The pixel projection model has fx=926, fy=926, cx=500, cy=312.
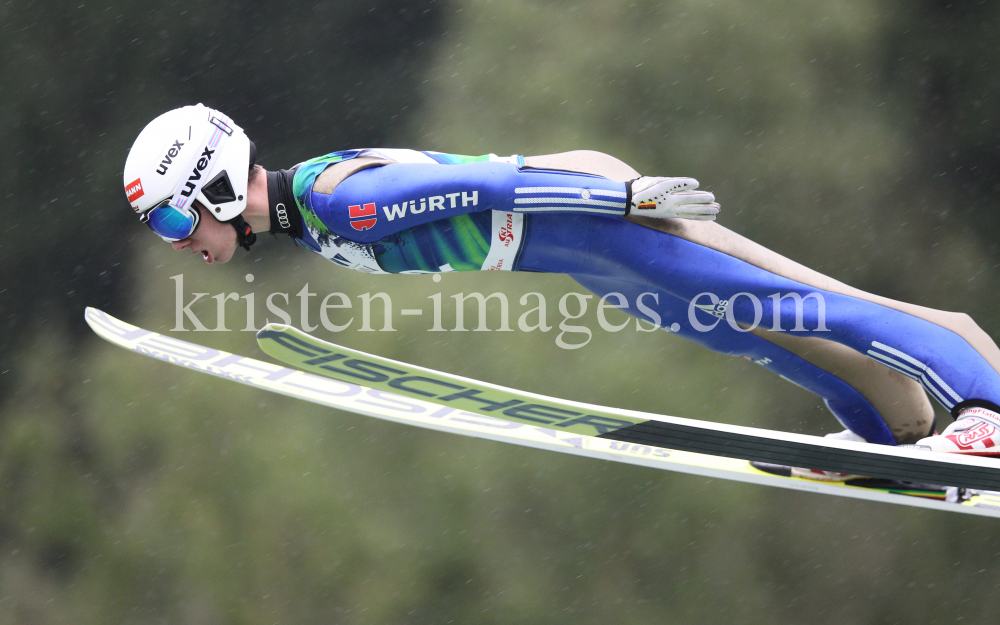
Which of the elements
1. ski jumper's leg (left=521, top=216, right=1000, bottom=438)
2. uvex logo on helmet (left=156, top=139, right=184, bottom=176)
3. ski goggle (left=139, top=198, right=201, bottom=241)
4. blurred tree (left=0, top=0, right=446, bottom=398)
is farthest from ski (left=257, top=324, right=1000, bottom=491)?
blurred tree (left=0, top=0, right=446, bottom=398)

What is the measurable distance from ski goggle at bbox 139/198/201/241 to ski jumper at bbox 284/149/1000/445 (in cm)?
24

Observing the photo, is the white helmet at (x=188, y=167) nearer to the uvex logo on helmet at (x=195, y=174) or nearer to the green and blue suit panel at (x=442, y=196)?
the uvex logo on helmet at (x=195, y=174)

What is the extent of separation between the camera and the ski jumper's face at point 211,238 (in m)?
2.17

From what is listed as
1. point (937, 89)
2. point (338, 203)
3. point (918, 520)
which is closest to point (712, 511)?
point (918, 520)

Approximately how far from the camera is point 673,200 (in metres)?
2.04

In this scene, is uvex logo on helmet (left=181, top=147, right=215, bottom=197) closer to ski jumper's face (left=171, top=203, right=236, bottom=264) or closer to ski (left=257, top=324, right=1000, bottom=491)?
ski jumper's face (left=171, top=203, right=236, bottom=264)

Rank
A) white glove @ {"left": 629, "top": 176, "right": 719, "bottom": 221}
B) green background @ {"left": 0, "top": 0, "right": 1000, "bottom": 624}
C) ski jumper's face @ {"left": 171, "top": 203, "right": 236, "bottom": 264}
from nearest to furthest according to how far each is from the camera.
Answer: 1. white glove @ {"left": 629, "top": 176, "right": 719, "bottom": 221}
2. ski jumper's face @ {"left": 171, "top": 203, "right": 236, "bottom": 264}
3. green background @ {"left": 0, "top": 0, "right": 1000, "bottom": 624}

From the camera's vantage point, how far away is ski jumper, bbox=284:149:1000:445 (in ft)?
6.75

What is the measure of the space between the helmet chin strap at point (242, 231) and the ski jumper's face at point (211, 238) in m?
0.01

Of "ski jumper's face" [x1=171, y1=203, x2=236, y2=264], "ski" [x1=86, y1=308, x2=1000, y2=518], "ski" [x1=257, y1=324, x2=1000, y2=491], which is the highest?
"ski jumper's face" [x1=171, y1=203, x2=236, y2=264]

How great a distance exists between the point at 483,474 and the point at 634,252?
7.89 ft

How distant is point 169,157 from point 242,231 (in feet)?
0.76

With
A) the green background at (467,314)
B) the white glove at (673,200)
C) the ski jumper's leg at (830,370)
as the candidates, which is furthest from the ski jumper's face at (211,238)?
the green background at (467,314)

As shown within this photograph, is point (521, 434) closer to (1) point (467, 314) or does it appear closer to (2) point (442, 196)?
(2) point (442, 196)
